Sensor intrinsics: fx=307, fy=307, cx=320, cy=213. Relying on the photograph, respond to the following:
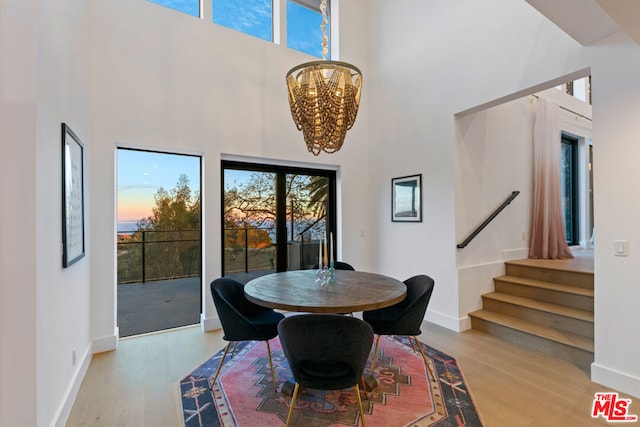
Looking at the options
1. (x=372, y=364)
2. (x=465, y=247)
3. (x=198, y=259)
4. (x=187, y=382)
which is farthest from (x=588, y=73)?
(x=198, y=259)

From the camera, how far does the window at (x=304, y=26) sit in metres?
4.76

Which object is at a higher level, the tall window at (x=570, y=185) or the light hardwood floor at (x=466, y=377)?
the tall window at (x=570, y=185)

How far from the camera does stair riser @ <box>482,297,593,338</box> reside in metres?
3.06

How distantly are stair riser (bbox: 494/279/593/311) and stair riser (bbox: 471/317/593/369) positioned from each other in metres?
0.61

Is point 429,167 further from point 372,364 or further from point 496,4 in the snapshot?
point 372,364

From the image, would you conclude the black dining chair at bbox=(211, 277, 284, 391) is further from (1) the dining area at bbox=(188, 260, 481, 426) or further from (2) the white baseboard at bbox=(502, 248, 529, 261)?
(2) the white baseboard at bbox=(502, 248, 529, 261)

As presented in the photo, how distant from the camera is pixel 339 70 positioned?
2562 millimetres

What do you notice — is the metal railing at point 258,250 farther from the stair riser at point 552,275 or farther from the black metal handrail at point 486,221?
the stair riser at point 552,275

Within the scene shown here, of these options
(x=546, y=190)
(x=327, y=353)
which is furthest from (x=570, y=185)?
(x=327, y=353)

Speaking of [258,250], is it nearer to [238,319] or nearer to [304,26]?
[238,319]

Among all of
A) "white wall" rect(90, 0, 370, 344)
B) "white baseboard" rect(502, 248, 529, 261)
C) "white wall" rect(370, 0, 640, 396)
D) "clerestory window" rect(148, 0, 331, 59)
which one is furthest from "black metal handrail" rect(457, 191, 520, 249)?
"clerestory window" rect(148, 0, 331, 59)

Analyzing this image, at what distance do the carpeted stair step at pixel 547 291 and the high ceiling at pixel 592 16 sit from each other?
2.48 meters

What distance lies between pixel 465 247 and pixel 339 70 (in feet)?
8.86

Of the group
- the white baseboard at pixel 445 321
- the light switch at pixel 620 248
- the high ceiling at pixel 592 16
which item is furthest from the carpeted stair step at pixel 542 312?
the high ceiling at pixel 592 16
